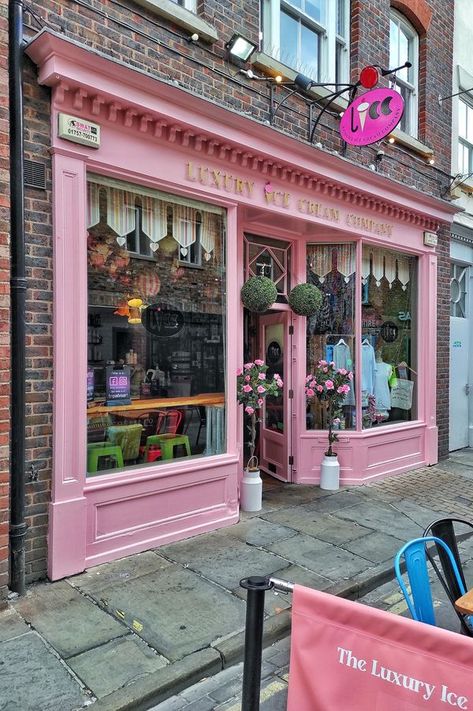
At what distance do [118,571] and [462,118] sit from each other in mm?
9914

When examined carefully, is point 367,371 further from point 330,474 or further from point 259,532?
point 259,532

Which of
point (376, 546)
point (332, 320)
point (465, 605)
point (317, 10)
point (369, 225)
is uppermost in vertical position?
point (317, 10)

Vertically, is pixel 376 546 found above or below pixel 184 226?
below

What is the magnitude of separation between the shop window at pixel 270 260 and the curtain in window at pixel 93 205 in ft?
8.13

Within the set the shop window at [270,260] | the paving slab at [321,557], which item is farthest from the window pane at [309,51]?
the paving slab at [321,557]

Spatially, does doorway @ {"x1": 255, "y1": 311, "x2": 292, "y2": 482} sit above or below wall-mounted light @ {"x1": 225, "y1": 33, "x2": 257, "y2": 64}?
below

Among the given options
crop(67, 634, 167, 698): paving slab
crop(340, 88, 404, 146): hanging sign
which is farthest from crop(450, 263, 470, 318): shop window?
crop(67, 634, 167, 698): paving slab

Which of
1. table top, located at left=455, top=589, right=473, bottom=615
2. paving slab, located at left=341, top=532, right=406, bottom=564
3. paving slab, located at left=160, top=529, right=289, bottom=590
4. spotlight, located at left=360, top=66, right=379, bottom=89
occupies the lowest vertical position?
paving slab, located at left=341, top=532, right=406, bottom=564

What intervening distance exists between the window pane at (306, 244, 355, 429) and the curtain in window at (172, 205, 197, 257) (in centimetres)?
237

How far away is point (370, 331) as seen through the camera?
7801 mm

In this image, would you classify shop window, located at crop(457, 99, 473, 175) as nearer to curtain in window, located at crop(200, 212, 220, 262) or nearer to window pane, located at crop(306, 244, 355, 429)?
window pane, located at crop(306, 244, 355, 429)

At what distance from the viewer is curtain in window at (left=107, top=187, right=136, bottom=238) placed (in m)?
4.72

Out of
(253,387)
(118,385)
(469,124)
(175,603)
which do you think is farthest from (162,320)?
(469,124)

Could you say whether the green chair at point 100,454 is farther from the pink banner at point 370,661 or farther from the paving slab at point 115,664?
the pink banner at point 370,661
